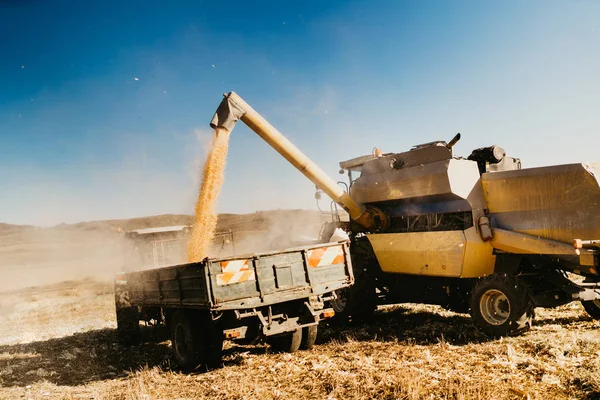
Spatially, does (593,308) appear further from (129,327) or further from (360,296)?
(129,327)

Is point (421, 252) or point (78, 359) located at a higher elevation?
point (421, 252)

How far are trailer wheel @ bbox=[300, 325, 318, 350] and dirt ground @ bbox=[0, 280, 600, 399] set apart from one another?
0.25m

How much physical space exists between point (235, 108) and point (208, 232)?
87.3 inches

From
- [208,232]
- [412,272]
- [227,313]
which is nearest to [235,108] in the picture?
[208,232]

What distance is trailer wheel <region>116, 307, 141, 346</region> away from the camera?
29.8 feet

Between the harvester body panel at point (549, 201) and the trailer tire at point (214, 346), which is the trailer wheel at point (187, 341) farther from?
the harvester body panel at point (549, 201)

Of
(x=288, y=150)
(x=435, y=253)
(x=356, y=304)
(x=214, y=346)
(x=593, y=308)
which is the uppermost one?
(x=288, y=150)

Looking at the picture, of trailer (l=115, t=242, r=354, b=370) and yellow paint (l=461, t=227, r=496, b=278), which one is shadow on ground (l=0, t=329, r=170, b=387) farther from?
yellow paint (l=461, t=227, r=496, b=278)

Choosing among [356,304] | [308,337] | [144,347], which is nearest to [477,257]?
[356,304]

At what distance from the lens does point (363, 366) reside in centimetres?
567

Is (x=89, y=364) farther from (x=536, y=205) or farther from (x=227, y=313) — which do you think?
(x=536, y=205)

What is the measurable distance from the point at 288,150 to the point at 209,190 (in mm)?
1676

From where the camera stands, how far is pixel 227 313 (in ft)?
20.8

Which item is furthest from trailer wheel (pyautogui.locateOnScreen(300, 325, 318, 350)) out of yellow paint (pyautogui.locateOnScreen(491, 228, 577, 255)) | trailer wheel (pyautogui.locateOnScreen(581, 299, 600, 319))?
trailer wheel (pyautogui.locateOnScreen(581, 299, 600, 319))
